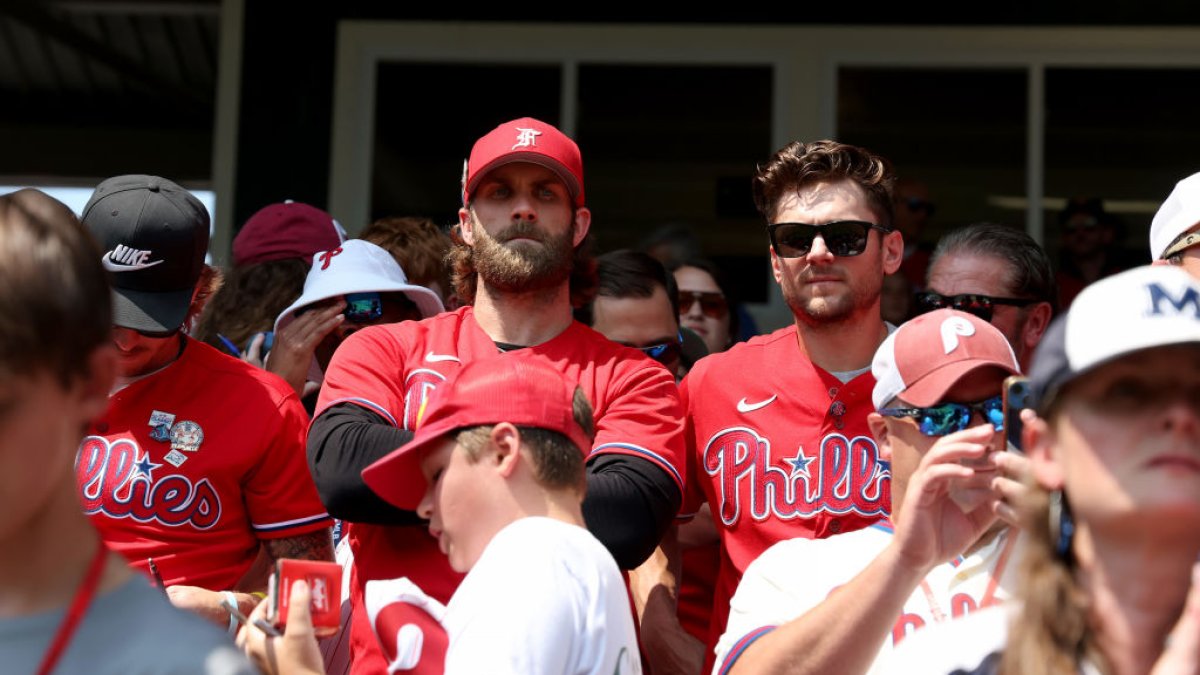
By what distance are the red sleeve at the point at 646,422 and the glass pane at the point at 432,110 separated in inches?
141

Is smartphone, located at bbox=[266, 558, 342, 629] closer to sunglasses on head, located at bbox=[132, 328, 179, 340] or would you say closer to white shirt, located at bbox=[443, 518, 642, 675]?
white shirt, located at bbox=[443, 518, 642, 675]

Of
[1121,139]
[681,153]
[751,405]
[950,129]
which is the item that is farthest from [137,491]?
[1121,139]

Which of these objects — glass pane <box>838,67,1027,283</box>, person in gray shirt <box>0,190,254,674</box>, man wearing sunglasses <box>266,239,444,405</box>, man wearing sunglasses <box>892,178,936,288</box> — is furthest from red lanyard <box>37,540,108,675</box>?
glass pane <box>838,67,1027,283</box>

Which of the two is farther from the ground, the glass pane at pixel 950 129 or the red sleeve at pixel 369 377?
the glass pane at pixel 950 129

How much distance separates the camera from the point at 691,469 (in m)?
3.76

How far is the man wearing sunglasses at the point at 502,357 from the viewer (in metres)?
3.25

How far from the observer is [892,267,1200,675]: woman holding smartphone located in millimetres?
1699

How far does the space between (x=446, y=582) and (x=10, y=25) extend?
665cm

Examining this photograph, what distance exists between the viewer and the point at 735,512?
354 centimetres

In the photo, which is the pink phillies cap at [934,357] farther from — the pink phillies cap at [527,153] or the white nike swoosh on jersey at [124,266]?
the white nike swoosh on jersey at [124,266]

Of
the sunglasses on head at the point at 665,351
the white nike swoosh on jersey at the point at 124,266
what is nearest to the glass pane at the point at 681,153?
the sunglasses on head at the point at 665,351

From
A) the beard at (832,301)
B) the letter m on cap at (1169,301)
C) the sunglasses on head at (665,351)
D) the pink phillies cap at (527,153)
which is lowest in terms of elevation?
the letter m on cap at (1169,301)

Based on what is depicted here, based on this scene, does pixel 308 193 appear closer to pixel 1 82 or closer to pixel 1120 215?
pixel 1120 215

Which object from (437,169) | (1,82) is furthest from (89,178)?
(437,169)
